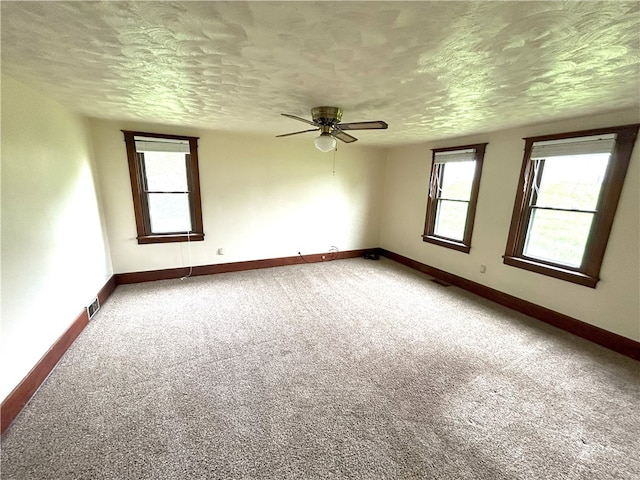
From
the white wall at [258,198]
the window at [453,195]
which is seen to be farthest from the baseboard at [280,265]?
the window at [453,195]

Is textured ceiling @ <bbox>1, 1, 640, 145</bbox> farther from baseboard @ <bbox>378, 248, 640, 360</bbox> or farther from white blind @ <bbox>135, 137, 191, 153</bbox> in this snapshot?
baseboard @ <bbox>378, 248, 640, 360</bbox>

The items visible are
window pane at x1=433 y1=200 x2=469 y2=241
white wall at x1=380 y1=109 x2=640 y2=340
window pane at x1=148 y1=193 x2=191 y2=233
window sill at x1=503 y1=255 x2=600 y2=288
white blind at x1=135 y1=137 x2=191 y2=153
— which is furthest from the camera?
window pane at x1=433 y1=200 x2=469 y2=241

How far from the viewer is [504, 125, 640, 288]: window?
2.42m

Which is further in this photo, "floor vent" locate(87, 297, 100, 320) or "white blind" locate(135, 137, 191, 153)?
"white blind" locate(135, 137, 191, 153)

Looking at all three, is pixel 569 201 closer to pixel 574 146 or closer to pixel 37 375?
pixel 574 146

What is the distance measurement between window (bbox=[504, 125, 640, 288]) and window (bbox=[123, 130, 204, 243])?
4305 millimetres

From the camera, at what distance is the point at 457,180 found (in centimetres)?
397

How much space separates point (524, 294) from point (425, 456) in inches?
102

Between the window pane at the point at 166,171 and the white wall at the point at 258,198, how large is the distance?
0.80 feet

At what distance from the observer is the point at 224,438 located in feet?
4.92

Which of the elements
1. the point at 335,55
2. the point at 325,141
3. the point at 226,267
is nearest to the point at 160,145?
the point at 226,267

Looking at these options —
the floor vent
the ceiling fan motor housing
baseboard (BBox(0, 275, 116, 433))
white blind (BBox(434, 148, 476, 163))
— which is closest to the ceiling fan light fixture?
the ceiling fan motor housing

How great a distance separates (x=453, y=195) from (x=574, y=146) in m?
1.52

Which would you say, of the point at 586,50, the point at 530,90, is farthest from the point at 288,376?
the point at 530,90
